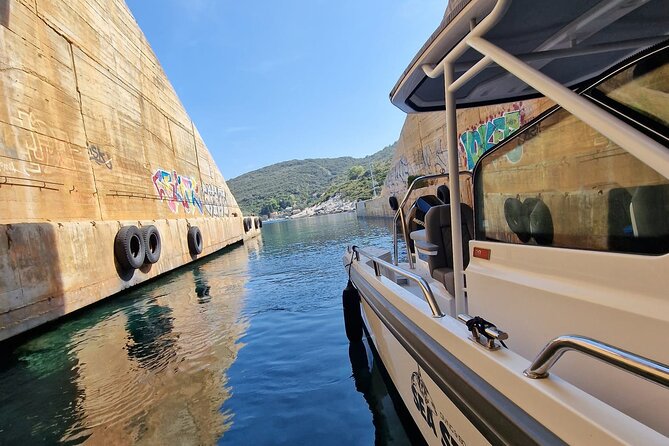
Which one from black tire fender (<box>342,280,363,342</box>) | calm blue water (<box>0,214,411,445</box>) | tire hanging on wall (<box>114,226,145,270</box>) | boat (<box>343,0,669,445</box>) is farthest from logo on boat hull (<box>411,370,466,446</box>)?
tire hanging on wall (<box>114,226,145,270</box>)

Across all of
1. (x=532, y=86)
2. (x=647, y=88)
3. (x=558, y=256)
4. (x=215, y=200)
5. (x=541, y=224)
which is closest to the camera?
(x=647, y=88)

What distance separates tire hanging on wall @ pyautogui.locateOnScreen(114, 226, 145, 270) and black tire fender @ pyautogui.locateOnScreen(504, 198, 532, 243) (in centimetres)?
893

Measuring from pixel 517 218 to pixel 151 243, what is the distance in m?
10.6

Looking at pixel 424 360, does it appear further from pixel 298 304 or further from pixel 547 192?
pixel 298 304

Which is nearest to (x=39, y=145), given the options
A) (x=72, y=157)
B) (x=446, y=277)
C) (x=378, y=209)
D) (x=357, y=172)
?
(x=72, y=157)

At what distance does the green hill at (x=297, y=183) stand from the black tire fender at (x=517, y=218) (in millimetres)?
113728

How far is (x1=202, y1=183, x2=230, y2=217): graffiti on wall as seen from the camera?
792 inches

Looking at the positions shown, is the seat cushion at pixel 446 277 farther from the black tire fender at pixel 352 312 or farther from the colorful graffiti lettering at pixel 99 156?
the colorful graffiti lettering at pixel 99 156

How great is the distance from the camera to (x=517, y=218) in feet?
6.30

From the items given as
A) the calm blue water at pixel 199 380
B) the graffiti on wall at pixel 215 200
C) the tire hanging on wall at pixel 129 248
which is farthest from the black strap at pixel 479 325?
the graffiti on wall at pixel 215 200

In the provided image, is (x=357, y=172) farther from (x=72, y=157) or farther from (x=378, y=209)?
(x=72, y=157)

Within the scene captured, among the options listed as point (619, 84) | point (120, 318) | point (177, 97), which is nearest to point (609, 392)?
point (619, 84)

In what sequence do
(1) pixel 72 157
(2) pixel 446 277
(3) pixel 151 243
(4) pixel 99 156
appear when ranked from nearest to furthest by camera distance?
(2) pixel 446 277 → (1) pixel 72 157 → (4) pixel 99 156 → (3) pixel 151 243

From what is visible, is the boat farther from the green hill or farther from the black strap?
the green hill
